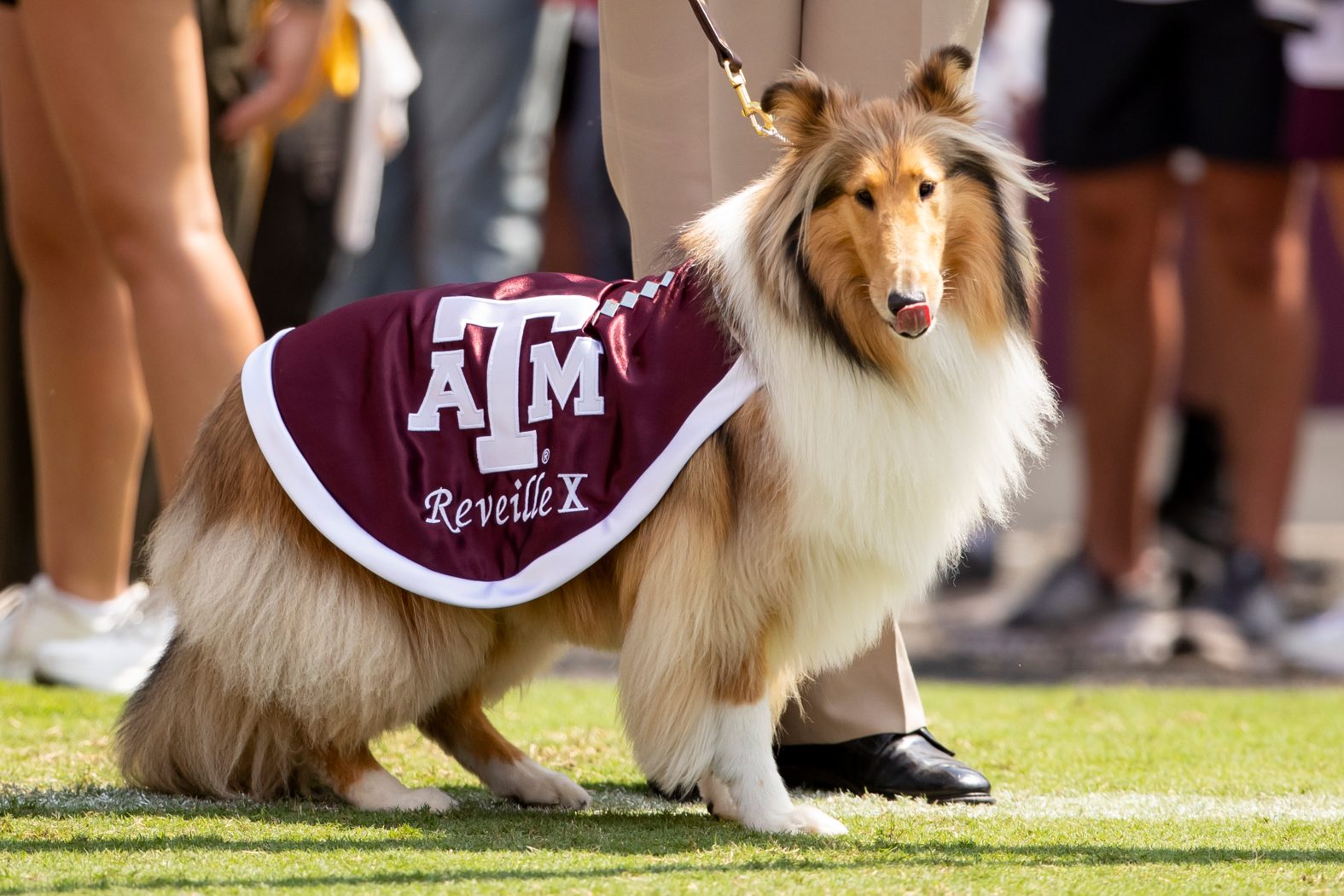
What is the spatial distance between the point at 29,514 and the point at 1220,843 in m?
3.51

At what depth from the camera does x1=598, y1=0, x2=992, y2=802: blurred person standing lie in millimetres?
3252

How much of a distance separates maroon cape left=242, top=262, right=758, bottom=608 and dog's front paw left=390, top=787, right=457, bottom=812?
0.41 m

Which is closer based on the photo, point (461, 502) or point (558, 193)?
point (461, 502)

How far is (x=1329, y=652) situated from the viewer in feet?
17.0

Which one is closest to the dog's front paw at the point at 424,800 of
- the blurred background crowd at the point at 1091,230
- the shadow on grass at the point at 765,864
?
the shadow on grass at the point at 765,864

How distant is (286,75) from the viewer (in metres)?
4.67

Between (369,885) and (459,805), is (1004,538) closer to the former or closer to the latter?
(459,805)

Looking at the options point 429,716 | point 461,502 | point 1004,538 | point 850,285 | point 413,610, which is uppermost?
point 850,285

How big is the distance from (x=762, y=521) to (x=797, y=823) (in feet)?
1.65

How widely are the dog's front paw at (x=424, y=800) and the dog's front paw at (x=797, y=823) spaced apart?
55cm

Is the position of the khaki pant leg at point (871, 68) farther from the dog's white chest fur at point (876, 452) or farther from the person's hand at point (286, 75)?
the person's hand at point (286, 75)

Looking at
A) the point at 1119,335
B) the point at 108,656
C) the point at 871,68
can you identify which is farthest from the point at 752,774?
the point at 1119,335

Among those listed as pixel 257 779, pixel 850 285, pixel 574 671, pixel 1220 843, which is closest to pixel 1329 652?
pixel 574 671

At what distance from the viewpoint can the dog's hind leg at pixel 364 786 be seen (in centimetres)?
300
